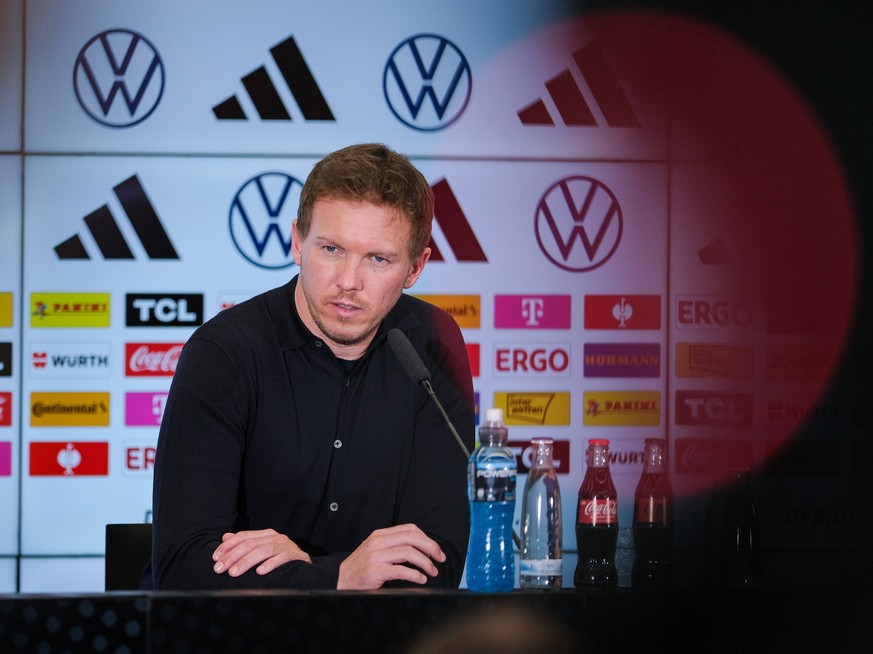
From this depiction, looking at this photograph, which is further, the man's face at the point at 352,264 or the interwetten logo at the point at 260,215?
the interwetten logo at the point at 260,215

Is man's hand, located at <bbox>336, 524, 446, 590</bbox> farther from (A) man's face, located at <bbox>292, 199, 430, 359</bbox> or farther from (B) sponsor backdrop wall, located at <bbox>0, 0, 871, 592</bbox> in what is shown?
(B) sponsor backdrop wall, located at <bbox>0, 0, 871, 592</bbox>

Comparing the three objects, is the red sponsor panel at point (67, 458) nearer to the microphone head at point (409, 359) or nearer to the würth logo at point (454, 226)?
the würth logo at point (454, 226)

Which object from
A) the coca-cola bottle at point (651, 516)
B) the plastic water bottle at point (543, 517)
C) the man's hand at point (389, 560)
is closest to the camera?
the plastic water bottle at point (543, 517)

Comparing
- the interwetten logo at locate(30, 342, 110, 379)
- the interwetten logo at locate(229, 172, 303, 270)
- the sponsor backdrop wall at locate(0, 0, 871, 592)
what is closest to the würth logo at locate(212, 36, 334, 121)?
the sponsor backdrop wall at locate(0, 0, 871, 592)

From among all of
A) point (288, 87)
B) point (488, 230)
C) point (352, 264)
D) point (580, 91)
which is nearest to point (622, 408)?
point (488, 230)

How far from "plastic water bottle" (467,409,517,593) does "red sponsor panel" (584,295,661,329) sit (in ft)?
5.91

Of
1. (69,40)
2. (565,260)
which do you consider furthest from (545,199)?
(69,40)

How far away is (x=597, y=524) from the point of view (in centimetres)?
149

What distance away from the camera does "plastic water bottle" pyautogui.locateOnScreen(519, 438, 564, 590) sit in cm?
124

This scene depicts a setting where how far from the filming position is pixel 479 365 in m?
3.09

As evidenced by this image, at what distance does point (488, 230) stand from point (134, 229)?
109cm

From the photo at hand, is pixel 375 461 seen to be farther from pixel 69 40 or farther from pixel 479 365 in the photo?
pixel 69 40

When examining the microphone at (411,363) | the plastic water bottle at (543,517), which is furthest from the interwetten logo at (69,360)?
the plastic water bottle at (543,517)

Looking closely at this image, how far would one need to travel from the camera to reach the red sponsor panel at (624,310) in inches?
123
